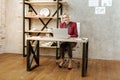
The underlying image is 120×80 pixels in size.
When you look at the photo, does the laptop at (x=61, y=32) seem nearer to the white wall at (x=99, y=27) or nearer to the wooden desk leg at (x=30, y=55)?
the wooden desk leg at (x=30, y=55)

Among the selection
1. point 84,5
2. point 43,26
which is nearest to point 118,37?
point 84,5

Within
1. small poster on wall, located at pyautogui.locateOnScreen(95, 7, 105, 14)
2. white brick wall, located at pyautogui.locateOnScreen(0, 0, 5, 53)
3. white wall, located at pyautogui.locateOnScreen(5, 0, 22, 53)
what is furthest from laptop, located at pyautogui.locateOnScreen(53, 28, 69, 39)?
white brick wall, located at pyautogui.locateOnScreen(0, 0, 5, 53)

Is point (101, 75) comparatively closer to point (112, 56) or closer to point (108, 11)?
point (112, 56)

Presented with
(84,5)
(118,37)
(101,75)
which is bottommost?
(101,75)

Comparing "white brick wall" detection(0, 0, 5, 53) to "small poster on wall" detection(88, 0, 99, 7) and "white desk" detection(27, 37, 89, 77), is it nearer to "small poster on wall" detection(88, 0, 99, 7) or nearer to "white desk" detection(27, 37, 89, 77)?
"white desk" detection(27, 37, 89, 77)

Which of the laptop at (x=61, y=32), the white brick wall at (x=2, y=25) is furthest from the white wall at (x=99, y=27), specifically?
the white brick wall at (x=2, y=25)

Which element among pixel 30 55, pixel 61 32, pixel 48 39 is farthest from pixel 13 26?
pixel 61 32

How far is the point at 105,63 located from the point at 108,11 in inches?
56.3

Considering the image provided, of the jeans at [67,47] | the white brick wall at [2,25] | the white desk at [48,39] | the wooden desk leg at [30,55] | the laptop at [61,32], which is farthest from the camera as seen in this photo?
the white brick wall at [2,25]

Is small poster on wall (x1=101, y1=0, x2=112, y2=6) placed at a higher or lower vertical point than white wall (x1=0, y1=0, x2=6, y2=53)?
higher

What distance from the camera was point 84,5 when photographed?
527 centimetres

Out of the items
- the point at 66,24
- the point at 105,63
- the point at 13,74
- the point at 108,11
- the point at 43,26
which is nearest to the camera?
the point at 13,74

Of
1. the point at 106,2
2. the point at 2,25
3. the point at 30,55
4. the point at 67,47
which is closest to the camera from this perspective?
the point at 30,55

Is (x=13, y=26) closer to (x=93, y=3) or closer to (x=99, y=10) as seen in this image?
(x=93, y=3)
